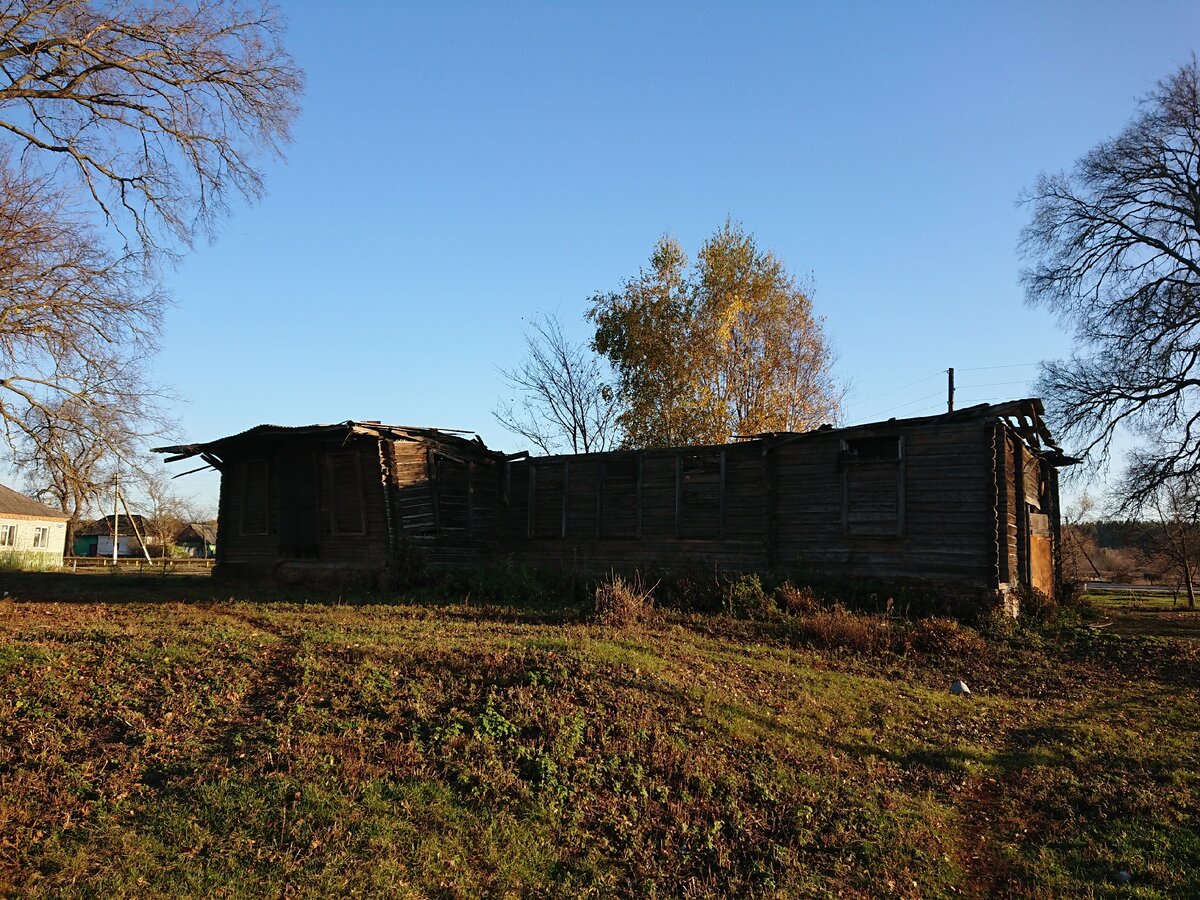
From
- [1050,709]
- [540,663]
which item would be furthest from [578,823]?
[1050,709]

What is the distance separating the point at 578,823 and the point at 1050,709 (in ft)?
24.2

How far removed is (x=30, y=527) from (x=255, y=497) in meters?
31.3

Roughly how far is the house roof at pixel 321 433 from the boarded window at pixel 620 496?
360 cm

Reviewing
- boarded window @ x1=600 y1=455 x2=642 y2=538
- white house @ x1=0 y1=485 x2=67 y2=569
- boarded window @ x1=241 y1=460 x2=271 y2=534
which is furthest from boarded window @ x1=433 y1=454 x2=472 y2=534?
white house @ x1=0 y1=485 x2=67 y2=569

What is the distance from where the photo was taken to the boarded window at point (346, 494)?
66.9ft

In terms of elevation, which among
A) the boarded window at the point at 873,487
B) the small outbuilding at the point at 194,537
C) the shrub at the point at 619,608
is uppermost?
the boarded window at the point at 873,487

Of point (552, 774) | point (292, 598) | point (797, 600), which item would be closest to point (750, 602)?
point (797, 600)

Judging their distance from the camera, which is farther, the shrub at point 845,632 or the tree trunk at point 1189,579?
the tree trunk at point 1189,579

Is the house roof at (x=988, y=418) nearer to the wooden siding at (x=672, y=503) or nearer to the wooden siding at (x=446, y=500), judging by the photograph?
the wooden siding at (x=672, y=503)

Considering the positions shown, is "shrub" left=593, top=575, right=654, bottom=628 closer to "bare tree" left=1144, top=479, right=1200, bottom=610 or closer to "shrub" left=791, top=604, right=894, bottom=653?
"shrub" left=791, top=604, right=894, bottom=653

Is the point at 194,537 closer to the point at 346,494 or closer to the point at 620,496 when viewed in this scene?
the point at 346,494

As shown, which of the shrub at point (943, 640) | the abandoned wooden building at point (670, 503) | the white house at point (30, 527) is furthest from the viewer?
the white house at point (30, 527)

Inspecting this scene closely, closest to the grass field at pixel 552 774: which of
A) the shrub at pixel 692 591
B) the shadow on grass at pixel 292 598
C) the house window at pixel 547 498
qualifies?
the shadow on grass at pixel 292 598

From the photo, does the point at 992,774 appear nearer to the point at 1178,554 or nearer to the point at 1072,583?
the point at 1072,583
